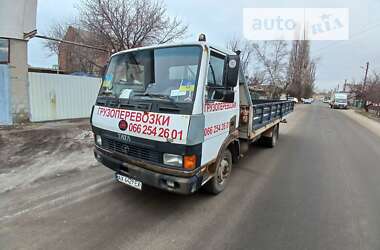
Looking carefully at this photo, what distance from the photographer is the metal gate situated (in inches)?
307

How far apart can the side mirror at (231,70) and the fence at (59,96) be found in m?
8.58

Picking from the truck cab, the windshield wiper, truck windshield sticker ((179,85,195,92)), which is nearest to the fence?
the truck cab

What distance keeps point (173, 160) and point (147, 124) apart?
22.0 inches

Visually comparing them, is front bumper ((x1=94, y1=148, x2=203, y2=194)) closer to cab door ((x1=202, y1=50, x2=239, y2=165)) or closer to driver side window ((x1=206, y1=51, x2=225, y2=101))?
cab door ((x1=202, y1=50, x2=239, y2=165))

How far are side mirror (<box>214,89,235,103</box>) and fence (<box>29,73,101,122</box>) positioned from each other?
8.45 metres

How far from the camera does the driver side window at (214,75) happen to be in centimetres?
301

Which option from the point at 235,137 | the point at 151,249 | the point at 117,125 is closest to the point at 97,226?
the point at 151,249

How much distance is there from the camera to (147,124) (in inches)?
111

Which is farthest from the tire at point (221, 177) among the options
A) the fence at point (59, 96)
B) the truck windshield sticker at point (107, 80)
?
the fence at point (59, 96)

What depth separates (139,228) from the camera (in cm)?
279

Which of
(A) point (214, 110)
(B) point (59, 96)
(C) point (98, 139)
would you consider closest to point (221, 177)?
(A) point (214, 110)

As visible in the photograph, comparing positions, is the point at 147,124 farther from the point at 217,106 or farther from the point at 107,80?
the point at 107,80

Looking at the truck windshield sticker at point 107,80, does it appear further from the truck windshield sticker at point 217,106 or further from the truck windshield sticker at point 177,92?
the truck windshield sticker at point 217,106

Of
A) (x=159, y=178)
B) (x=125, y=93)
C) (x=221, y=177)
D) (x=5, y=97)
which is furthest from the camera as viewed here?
(x=5, y=97)
